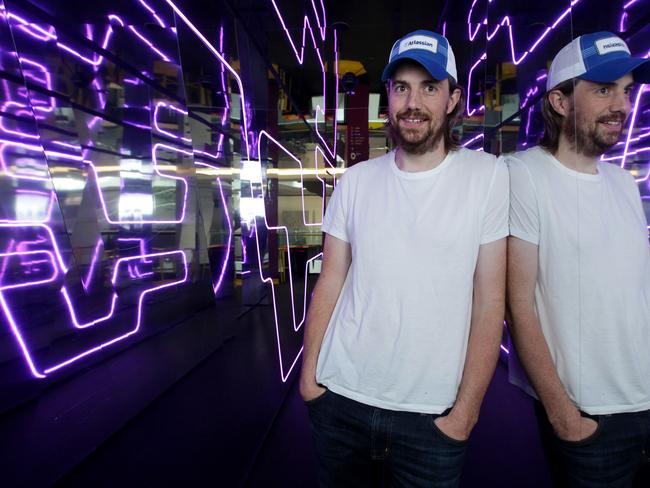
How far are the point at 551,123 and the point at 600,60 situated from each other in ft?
0.50

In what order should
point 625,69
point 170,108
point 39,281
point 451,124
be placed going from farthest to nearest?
point 170,108 → point 39,281 → point 451,124 → point 625,69

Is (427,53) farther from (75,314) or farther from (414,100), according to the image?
(75,314)

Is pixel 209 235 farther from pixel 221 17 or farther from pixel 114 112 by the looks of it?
pixel 221 17

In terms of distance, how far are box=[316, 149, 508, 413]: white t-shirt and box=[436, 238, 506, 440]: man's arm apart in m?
0.02

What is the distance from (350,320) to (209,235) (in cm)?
360

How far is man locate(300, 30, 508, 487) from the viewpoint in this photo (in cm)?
97

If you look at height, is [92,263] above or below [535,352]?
below

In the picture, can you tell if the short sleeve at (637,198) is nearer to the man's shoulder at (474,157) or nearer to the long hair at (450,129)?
the man's shoulder at (474,157)

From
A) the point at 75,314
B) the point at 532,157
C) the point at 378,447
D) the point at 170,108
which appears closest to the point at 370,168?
the point at 532,157

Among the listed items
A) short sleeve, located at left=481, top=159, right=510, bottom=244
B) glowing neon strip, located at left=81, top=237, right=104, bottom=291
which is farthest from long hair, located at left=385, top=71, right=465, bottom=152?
glowing neon strip, located at left=81, top=237, right=104, bottom=291

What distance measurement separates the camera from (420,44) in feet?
3.35

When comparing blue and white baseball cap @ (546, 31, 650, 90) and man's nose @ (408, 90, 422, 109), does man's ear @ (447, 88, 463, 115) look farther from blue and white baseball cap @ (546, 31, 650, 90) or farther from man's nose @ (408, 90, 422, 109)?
blue and white baseball cap @ (546, 31, 650, 90)

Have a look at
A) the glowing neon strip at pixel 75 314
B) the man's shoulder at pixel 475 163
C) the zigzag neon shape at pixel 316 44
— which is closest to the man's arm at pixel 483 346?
the man's shoulder at pixel 475 163

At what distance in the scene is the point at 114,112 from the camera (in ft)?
9.04
